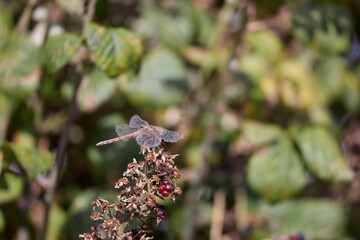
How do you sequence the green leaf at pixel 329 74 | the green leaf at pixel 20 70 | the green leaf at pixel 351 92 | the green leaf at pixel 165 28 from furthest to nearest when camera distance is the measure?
the green leaf at pixel 351 92, the green leaf at pixel 329 74, the green leaf at pixel 165 28, the green leaf at pixel 20 70

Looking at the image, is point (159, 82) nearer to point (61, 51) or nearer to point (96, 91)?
point (96, 91)

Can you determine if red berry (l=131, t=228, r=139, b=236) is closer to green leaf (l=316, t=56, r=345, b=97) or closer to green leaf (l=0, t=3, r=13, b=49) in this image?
green leaf (l=0, t=3, r=13, b=49)

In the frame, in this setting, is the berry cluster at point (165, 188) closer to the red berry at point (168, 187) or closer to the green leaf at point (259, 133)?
the red berry at point (168, 187)

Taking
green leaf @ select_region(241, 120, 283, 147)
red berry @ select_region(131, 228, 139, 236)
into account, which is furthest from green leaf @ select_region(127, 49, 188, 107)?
red berry @ select_region(131, 228, 139, 236)

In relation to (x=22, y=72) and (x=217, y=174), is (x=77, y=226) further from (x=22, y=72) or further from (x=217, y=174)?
(x=217, y=174)

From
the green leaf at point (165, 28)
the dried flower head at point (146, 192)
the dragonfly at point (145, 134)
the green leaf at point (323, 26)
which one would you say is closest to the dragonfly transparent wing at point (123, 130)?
the dragonfly at point (145, 134)

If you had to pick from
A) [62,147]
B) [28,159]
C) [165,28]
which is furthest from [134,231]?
[165,28]
